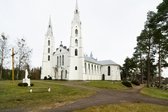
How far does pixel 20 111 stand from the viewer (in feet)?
45.8

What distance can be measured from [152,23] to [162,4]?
8.80 feet

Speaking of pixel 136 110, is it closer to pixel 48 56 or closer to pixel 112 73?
pixel 48 56

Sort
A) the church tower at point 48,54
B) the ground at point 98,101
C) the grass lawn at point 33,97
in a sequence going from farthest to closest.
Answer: the church tower at point 48,54, the grass lawn at point 33,97, the ground at point 98,101

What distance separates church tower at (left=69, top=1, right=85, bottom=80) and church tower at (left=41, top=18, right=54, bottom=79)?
10020 mm

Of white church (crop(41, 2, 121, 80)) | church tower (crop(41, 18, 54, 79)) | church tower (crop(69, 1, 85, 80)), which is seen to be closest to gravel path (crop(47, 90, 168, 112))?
church tower (crop(69, 1, 85, 80))

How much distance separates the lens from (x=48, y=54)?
6519cm

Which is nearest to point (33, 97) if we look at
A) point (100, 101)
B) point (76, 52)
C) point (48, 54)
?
point (100, 101)

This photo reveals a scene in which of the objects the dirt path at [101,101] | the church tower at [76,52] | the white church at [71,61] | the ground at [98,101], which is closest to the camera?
the ground at [98,101]

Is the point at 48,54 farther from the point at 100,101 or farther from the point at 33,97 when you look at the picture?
the point at 100,101

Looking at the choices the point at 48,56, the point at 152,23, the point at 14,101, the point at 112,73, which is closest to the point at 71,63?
the point at 48,56

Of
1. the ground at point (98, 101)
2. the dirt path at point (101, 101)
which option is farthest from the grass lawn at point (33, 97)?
the dirt path at point (101, 101)

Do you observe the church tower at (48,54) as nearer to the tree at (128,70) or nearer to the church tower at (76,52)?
the church tower at (76,52)

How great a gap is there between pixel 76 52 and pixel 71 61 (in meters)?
3.07

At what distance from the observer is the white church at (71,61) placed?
56.4 metres
